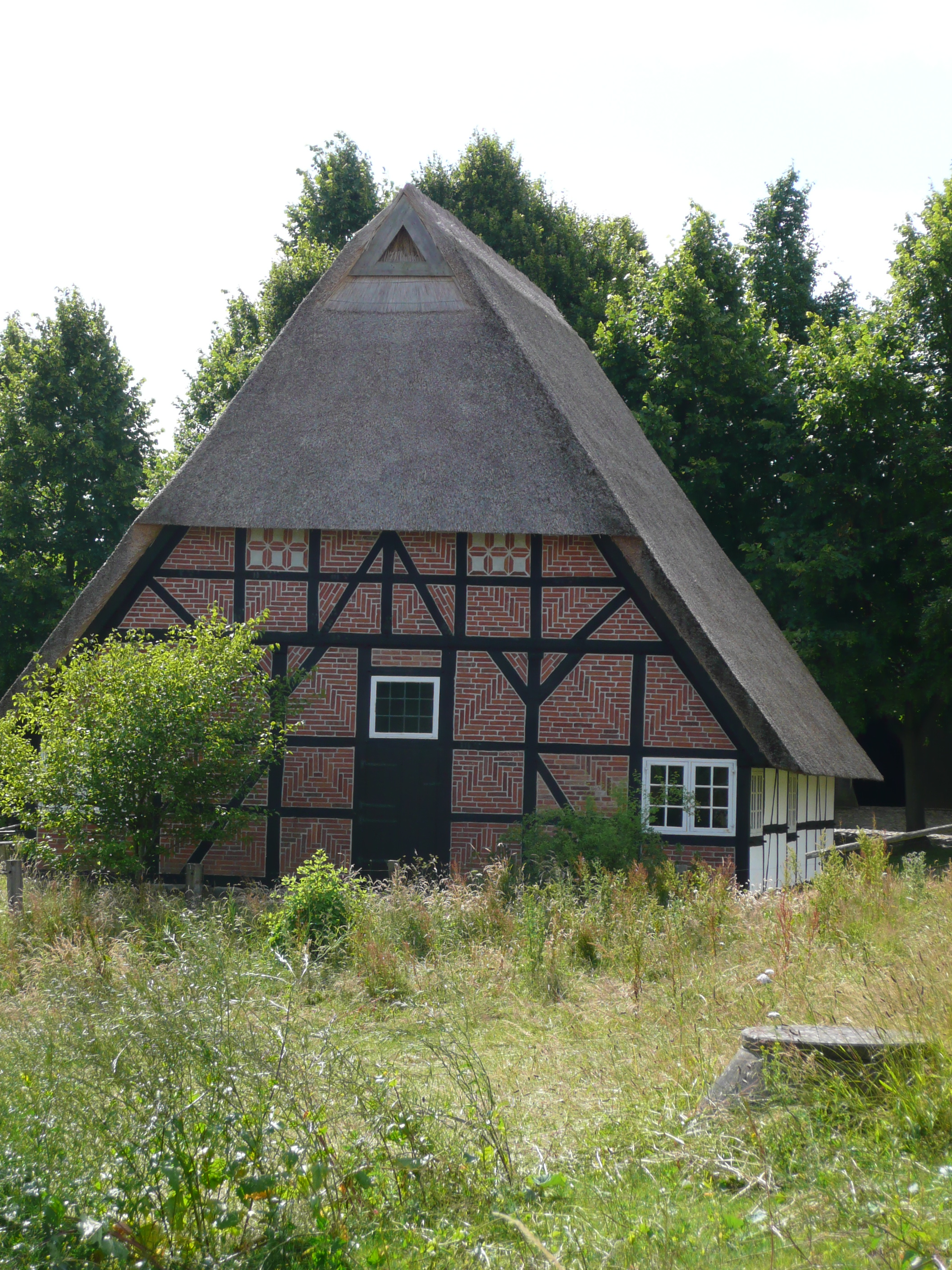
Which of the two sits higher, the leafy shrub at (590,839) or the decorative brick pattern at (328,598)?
the decorative brick pattern at (328,598)

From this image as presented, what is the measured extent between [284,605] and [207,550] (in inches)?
45.0

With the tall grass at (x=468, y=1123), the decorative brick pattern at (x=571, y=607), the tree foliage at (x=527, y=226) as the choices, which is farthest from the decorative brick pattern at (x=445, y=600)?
the tree foliage at (x=527, y=226)

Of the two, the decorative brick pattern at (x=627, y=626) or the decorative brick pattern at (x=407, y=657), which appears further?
the decorative brick pattern at (x=407, y=657)

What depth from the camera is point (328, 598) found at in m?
14.3

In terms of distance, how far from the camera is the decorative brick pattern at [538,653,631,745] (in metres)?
13.7

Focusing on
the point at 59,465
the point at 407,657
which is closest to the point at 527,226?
the point at 59,465

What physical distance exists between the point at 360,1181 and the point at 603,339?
67.3ft

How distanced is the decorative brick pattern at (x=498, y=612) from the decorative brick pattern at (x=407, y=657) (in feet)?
1.54

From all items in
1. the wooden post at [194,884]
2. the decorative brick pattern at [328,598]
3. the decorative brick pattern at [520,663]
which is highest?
the decorative brick pattern at [328,598]

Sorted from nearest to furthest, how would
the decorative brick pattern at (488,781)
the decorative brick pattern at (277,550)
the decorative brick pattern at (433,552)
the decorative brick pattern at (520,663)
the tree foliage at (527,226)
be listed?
the decorative brick pattern at (488,781) < the decorative brick pattern at (520,663) < the decorative brick pattern at (433,552) < the decorative brick pattern at (277,550) < the tree foliage at (527,226)

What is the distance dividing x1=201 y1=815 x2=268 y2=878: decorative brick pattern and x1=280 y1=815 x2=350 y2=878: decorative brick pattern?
23 centimetres

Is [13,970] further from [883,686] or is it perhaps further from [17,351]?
[17,351]

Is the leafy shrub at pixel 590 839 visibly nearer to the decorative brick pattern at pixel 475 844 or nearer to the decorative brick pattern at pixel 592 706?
the decorative brick pattern at pixel 475 844

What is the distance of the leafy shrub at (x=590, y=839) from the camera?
1262 centimetres
